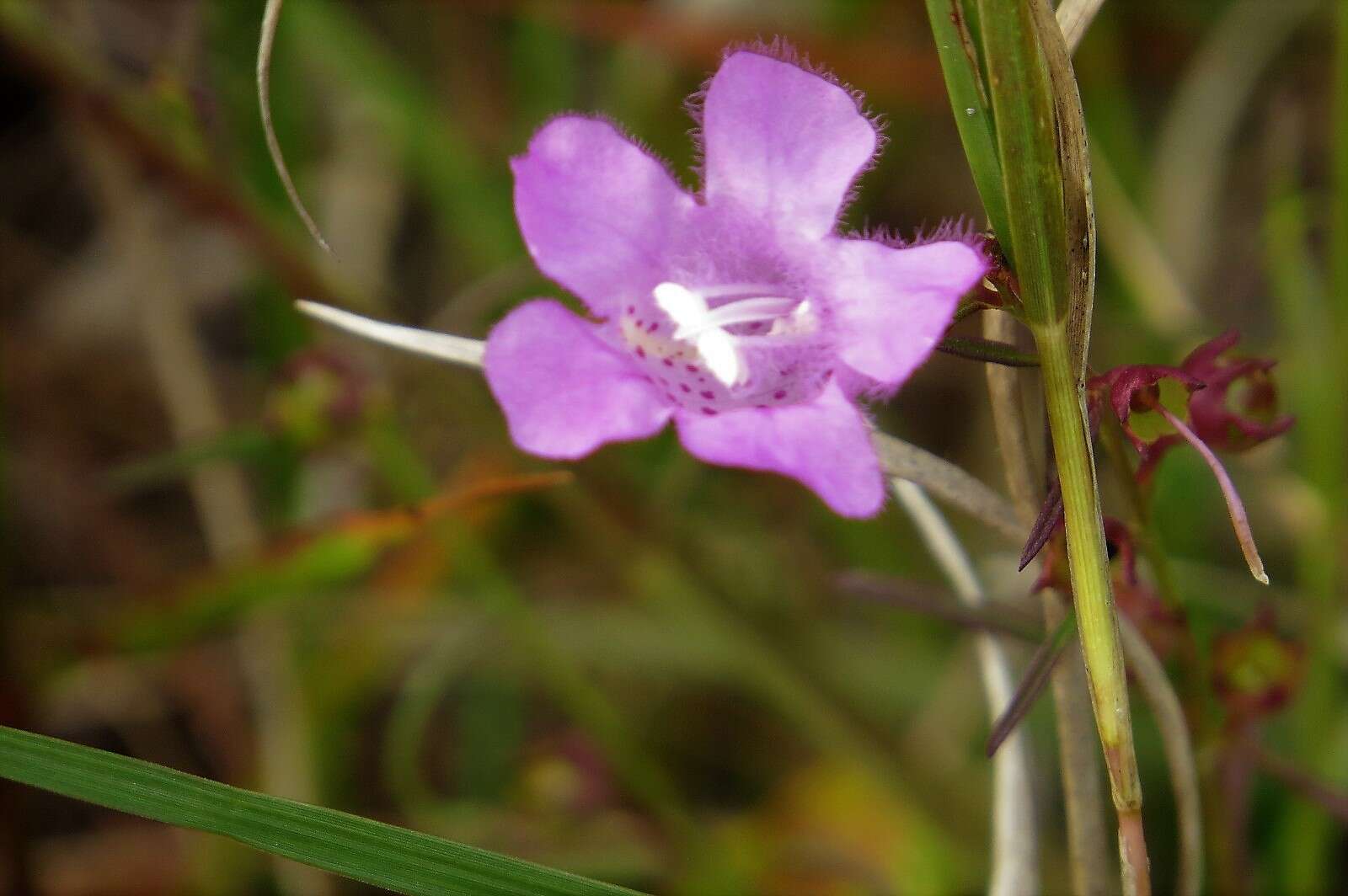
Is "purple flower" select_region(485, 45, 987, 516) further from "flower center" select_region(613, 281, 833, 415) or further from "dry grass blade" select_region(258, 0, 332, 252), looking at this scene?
"dry grass blade" select_region(258, 0, 332, 252)

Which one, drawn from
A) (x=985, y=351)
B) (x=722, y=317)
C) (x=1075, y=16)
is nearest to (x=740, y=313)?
(x=722, y=317)

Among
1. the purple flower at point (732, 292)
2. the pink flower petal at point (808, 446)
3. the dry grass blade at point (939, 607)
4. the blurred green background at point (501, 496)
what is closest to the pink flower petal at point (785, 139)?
the purple flower at point (732, 292)

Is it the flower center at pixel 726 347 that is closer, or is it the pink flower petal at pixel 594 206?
the pink flower petal at pixel 594 206

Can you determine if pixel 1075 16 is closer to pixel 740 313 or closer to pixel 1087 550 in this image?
pixel 740 313

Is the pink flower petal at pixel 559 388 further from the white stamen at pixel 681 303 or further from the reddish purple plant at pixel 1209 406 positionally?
the reddish purple plant at pixel 1209 406

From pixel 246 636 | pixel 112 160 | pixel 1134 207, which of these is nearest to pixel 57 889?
pixel 246 636

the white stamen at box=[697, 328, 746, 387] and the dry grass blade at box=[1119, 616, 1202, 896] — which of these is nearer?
the white stamen at box=[697, 328, 746, 387]

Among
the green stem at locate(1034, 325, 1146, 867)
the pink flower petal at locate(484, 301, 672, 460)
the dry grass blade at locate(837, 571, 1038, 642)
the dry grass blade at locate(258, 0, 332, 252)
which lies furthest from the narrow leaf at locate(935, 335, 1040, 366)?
the dry grass blade at locate(258, 0, 332, 252)
